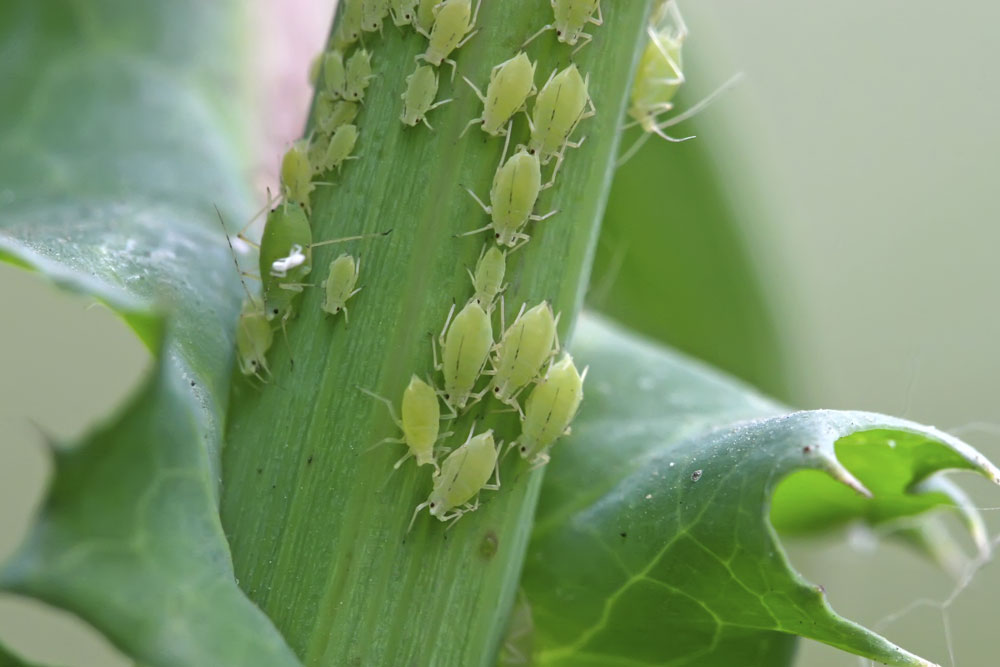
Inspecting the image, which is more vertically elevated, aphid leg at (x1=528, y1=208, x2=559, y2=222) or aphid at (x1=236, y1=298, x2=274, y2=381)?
aphid leg at (x1=528, y1=208, x2=559, y2=222)

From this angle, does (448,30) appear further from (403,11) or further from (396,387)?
(396,387)

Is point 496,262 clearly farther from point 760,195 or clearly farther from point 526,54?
point 760,195

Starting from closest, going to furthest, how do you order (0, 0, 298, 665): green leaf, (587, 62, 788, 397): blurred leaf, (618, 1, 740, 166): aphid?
(0, 0, 298, 665): green leaf, (618, 1, 740, 166): aphid, (587, 62, 788, 397): blurred leaf

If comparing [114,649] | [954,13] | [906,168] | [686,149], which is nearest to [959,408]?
[906,168]

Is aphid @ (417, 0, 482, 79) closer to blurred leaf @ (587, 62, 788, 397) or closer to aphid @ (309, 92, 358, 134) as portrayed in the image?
aphid @ (309, 92, 358, 134)

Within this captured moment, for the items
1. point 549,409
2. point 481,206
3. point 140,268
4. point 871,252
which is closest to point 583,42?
point 481,206

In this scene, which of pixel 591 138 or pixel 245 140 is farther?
pixel 245 140

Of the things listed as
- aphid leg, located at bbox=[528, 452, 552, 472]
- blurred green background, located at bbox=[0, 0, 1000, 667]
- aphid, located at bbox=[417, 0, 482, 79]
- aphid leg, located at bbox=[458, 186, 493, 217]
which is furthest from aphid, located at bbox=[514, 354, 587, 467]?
blurred green background, located at bbox=[0, 0, 1000, 667]
